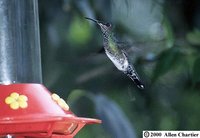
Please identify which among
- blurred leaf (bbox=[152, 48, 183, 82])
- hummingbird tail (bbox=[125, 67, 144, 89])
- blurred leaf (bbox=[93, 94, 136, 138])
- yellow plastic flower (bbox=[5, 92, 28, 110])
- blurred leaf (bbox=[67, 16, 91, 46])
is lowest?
blurred leaf (bbox=[93, 94, 136, 138])

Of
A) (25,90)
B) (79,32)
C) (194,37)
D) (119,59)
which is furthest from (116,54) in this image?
(25,90)

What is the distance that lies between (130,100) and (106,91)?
110 mm

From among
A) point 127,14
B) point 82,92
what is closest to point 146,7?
point 127,14

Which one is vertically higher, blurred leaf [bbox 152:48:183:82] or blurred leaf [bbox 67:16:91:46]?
blurred leaf [bbox 67:16:91:46]

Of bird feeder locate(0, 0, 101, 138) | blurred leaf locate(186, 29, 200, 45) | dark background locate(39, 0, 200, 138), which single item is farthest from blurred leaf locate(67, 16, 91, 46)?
bird feeder locate(0, 0, 101, 138)

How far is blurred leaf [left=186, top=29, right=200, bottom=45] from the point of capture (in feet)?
7.43

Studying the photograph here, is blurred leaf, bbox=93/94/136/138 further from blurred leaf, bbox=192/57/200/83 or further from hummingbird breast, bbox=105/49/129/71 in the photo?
blurred leaf, bbox=192/57/200/83

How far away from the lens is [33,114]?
0.98 m

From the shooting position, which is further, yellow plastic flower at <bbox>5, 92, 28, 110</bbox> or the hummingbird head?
the hummingbird head

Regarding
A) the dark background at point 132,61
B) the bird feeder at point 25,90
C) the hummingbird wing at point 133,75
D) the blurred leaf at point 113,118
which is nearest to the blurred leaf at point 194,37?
the dark background at point 132,61

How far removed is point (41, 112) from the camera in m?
0.99

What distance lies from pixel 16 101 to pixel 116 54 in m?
1.35

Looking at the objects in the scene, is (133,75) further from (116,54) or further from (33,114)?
(33,114)

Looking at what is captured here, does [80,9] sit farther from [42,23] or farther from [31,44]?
[31,44]
